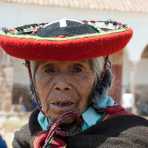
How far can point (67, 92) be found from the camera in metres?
2.23

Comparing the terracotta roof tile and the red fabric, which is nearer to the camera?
the red fabric

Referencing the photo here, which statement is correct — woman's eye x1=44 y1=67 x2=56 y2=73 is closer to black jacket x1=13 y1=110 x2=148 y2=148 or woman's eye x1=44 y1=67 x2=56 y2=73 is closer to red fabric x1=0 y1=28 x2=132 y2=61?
red fabric x1=0 y1=28 x2=132 y2=61

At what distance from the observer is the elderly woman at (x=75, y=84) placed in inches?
86.9

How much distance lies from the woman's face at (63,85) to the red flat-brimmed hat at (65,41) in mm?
53

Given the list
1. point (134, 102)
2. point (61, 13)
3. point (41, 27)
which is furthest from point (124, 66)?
point (41, 27)

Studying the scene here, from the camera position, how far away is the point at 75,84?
7.36 feet

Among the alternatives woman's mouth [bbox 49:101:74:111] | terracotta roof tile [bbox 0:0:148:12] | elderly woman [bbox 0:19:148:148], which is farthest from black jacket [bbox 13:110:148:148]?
terracotta roof tile [bbox 0:0:148:12]

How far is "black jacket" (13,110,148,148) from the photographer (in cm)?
220

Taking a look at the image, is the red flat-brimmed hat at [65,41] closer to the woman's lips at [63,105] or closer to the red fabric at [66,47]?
the red fabric at [66,47]

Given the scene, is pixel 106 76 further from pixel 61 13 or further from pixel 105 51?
pixel 61 13

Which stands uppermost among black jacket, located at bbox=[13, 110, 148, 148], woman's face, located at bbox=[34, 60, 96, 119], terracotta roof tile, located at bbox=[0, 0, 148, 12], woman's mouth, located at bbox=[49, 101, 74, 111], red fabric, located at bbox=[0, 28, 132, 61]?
red fabric, located at bbox=[0, 28, 132, 61]

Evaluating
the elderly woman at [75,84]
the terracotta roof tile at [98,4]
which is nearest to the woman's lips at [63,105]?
the elderly woman at [75,84]

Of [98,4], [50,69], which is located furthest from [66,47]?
[98,4]

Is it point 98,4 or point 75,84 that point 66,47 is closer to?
point 75,84
